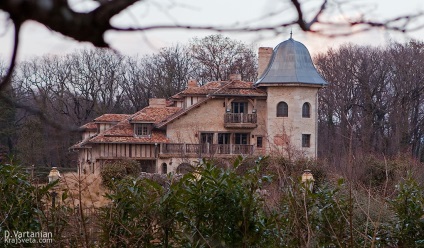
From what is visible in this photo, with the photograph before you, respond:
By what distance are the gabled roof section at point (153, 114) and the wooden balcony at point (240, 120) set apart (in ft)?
10.1

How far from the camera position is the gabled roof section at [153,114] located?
119ft

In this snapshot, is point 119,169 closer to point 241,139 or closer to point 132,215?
point 241,139

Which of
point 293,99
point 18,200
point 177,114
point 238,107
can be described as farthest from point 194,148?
point 18,200

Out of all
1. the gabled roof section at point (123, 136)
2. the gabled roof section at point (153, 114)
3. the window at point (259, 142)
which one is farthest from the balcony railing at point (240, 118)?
the gabled roof section at point (123, 136)

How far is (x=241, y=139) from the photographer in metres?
37.2

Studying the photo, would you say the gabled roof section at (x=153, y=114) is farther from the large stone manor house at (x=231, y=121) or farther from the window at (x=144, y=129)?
the window at (x=144, y=129)

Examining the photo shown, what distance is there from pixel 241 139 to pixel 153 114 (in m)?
4.86

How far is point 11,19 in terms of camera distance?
2.05m

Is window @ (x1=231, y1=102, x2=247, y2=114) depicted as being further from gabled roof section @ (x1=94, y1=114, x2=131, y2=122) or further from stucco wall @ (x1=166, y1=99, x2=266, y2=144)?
gabled roof section @ (x1=94, y1=114, x2=131, y2=122)

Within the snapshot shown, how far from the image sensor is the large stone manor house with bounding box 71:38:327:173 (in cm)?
3556

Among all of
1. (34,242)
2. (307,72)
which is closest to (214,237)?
Result: (34,242)

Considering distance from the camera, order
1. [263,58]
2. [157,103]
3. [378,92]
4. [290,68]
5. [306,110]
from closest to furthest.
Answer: [290,68] < [306,110] < [263,58] < [157,103] < [378,92]

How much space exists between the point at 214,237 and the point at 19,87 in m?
4.86

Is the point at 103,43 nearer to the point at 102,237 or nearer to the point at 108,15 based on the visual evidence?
the point at 108,15
